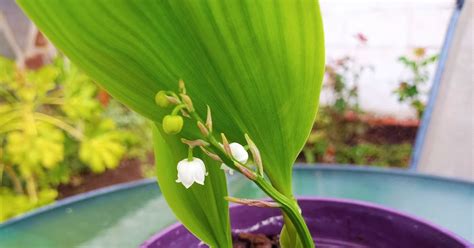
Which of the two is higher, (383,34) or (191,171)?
(383,34)

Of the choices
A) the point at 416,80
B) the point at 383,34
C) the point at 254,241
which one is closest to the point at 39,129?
the point at 254,241

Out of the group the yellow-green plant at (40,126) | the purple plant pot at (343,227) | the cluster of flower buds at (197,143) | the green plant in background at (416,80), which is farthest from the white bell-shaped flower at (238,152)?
the green plant in background at (416,80)

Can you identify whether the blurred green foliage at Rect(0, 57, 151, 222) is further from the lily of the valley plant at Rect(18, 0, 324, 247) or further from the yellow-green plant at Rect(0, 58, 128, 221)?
the lily of the valley plant at Rect(18, 0, 324, 247)

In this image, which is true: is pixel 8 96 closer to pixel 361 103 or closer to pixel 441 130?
pixel 441 130

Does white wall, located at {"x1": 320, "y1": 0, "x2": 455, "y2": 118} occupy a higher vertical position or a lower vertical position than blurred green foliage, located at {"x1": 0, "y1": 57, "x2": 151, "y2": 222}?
higher

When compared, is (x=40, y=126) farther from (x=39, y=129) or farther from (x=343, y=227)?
(x=343, y=227)

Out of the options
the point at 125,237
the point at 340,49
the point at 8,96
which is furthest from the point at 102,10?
the point at 340,49

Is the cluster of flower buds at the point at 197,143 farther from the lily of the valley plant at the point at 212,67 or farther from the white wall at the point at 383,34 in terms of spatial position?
the white wall at the point at 383,34

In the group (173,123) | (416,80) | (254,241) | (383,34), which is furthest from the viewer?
(383,34)

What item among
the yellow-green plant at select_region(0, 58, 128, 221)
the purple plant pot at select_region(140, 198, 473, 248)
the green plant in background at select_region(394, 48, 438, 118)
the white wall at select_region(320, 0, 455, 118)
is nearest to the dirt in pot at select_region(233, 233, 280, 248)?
the purple plant pot at select_region(140, 198, 473, 248)
